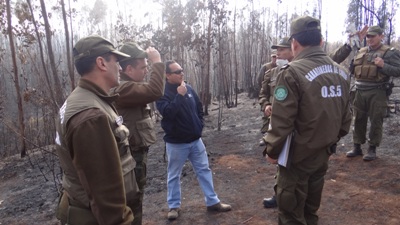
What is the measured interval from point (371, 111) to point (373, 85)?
0.42 metres

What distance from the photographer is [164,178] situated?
18.7 ft

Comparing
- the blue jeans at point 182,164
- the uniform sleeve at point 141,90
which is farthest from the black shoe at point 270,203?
the uniform sleeve at point 141,90

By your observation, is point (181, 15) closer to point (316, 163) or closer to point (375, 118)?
point (375, 118)

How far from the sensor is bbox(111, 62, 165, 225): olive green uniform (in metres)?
2.85

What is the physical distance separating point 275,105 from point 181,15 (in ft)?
34.2

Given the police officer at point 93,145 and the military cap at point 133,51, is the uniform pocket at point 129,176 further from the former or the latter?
the military cap at point 133,51

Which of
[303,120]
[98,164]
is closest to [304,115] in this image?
[303,120]

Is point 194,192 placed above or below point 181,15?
below

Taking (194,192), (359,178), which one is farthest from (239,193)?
(359,178)

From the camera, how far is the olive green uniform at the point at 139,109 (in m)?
2.85

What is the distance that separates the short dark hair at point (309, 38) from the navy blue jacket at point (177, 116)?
1.45 meters

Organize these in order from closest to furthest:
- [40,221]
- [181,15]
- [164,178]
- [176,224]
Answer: [176,224]
[40,221]
[164,178]
[181,15]

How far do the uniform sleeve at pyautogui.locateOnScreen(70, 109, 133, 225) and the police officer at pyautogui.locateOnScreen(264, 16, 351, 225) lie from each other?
1323 mm

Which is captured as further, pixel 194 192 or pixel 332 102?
pixel 194 192
